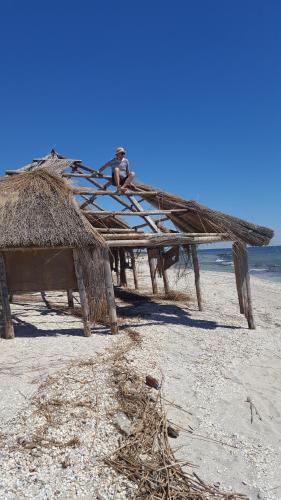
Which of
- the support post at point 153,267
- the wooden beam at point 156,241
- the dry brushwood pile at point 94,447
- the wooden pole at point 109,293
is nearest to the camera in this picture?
the dry brushwood pile at point 94,447

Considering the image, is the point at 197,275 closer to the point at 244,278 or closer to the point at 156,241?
the point at 244,278

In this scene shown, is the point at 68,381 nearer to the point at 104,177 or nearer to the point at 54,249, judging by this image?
the point at 54,249

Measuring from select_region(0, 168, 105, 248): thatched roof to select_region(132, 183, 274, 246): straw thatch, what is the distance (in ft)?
8.21

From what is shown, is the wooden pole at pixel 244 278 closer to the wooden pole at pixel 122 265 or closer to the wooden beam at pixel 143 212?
the wooden beam at pixel 143 212

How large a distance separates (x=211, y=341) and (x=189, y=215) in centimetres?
355

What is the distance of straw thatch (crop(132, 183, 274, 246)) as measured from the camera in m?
8.69

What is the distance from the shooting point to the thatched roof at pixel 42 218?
6707 mm

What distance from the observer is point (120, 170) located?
8922 millimetres

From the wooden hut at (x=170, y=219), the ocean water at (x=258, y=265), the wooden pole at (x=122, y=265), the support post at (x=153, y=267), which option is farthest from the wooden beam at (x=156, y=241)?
the ocean water at (x=258, y=265)

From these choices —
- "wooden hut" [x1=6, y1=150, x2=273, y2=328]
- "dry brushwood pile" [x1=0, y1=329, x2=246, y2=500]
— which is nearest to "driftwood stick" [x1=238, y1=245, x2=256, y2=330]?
"wooden hut" [x1=6, y1=150, x2=273, y2=328]

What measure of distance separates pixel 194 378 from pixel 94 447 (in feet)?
7.89

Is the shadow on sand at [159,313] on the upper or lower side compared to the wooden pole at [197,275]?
lower

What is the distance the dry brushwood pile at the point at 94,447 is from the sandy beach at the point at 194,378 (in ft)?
0.09

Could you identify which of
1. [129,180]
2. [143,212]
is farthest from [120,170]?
[143,212]
